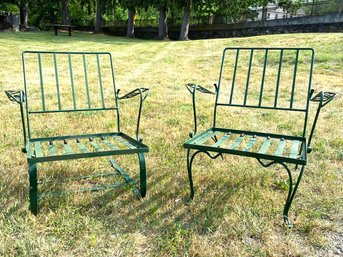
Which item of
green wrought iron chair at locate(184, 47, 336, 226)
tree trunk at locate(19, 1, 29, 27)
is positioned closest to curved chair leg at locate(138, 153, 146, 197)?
green wrought iron chair at locate(184, 47, 336, 226)

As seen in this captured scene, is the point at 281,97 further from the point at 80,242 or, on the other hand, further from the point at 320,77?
the point at 80,242

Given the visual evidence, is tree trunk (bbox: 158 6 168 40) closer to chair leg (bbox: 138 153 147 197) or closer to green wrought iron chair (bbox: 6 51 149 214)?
green wrought iron chair (bbox: 6 51 149 214)

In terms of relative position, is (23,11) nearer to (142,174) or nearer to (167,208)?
(142,174)

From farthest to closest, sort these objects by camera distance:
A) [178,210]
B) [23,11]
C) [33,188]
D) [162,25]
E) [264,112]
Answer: [23,11]
[162,25]
[264,112]
[178,210]
[33,188]

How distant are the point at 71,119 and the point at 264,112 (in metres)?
2.72

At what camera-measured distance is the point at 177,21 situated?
1050 inches

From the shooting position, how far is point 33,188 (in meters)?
2.26

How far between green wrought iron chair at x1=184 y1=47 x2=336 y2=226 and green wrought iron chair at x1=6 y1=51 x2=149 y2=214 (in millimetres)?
541

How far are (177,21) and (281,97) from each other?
21.9 m

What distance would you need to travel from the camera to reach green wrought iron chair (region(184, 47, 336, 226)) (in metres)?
2.39

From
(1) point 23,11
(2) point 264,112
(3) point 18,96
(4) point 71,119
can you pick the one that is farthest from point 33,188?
(1) point 23,11

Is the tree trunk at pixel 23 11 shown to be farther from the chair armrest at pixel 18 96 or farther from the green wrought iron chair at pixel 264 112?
the chair armrest at pixel 18 96

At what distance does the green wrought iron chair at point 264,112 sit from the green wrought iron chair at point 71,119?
1.77 ft

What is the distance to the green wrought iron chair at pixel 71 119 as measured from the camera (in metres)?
2.39
